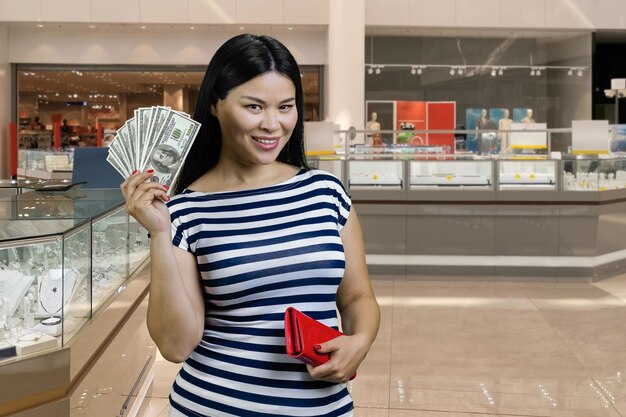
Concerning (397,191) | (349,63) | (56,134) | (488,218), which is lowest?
(488,218)

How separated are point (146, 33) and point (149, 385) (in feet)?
42.4

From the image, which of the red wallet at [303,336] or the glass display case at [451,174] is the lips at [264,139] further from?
the glass display case at [451,174]

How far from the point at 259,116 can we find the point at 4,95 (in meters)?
15.9

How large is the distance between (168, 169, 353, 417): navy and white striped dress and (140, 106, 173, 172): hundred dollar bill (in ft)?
0.34

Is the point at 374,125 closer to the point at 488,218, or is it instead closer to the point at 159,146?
the point at 488,218

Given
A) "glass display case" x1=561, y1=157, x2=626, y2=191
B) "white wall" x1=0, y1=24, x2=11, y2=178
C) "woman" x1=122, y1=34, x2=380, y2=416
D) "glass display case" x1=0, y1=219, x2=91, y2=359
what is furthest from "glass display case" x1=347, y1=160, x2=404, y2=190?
"white wall" x1=0, y1=24, x2=11, y2=178

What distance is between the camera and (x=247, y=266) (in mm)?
1417

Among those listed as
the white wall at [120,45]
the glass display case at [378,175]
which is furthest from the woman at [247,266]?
the white wall at [120,45]

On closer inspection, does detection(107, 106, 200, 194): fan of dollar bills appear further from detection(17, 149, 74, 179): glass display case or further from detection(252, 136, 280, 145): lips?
detection(17, 149, 74, 179): glass display case

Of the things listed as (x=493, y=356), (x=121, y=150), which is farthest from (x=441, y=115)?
(x=121, y=150)

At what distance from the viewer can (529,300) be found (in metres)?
7.05

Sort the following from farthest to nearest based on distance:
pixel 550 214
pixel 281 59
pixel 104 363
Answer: pixel 550 214, pixel 104 363, pixel 281 59

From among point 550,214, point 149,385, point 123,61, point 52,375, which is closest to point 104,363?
point 52,375

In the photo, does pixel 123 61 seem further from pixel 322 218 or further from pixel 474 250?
pixel 322 218
